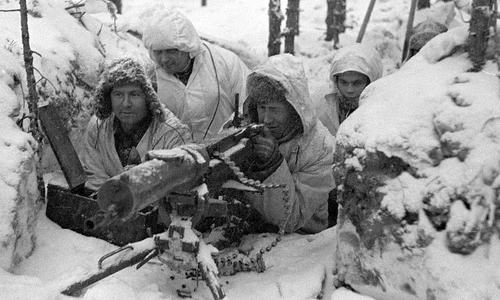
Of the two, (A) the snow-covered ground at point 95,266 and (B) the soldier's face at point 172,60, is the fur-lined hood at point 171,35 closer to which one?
(B) the soldier's face at point 172,60

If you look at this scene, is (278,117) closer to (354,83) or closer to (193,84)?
(354,83)

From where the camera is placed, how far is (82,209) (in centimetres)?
315

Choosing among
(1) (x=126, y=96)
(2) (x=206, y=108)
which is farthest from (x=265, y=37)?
(1) (x=126, y=96)

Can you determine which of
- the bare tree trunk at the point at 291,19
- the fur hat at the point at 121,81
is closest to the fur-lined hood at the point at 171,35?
the fur hat at the point at 121,81

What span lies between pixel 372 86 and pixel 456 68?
437mm

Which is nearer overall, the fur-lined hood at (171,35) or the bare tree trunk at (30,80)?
the bare tree trunk at (30,80)

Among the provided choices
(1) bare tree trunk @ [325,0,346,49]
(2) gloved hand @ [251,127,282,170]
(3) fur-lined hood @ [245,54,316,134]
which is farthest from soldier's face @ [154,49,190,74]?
(1) bare tree trunk @ [325,0,346,49]

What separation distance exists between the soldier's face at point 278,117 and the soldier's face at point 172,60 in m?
1.38

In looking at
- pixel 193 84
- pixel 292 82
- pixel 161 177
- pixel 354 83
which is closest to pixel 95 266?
pixel 161 177

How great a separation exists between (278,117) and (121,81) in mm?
1104

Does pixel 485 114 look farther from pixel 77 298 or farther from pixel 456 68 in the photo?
pixel 77 298

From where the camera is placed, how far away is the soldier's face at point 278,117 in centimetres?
354

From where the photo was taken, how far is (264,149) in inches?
121

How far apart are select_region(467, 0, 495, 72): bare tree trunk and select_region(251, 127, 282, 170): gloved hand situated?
3.85 ft
